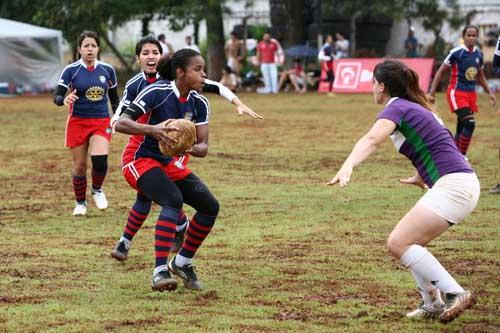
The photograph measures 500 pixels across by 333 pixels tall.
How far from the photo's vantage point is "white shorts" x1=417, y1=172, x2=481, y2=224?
6.88m

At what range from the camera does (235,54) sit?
38.8 m

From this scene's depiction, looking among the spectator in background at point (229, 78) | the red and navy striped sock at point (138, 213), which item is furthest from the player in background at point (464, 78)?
the spectator in background at point (229, 78)

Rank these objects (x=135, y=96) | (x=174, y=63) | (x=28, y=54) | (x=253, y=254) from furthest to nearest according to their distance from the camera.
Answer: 1. (x=28, y=54)
2. (x=253, y=254)
3. (x=135, y=96)
4. (x=174, y=63)

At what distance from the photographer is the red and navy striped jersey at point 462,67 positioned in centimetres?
1648

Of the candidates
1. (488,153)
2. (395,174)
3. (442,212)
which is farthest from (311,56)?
(442,212)

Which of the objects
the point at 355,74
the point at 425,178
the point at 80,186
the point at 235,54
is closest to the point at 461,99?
the point at 80,186

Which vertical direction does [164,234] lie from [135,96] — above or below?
below

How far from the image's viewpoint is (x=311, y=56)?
39156 mm

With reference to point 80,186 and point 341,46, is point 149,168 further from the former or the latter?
point 341,46

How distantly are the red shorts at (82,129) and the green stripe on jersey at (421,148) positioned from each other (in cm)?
613

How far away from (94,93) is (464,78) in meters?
6.40

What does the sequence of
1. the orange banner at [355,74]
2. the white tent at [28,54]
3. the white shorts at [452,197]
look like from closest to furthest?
the white shorts at [452,197], the orange banner at [355,74], the white tent at [28,54]

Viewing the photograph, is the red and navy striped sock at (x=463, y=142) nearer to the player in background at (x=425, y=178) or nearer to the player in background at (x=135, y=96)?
the player in background at (x=135, y=96)

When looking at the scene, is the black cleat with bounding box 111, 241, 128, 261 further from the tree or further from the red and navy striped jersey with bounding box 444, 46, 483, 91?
the tree
